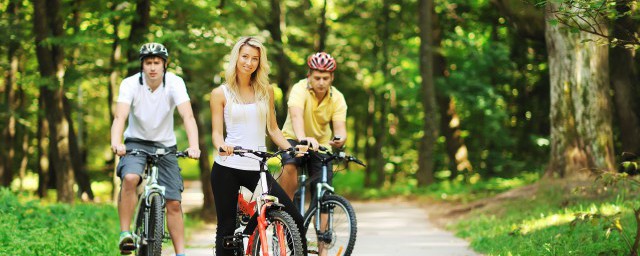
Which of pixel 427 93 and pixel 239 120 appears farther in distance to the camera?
pixel 427 93

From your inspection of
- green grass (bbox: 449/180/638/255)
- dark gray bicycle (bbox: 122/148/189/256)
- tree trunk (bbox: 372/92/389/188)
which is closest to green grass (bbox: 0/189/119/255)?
dark gray bicycle (bbox: 122/148/189/256)

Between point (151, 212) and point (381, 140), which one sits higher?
point (151, 212)

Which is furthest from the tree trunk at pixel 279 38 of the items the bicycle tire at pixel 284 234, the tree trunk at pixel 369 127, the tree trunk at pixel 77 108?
the bicycle tire at pixel 284 234

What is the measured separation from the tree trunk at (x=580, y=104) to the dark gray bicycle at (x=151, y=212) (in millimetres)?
7843

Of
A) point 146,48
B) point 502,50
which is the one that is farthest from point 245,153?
point 502,50

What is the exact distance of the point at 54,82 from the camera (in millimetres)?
16500

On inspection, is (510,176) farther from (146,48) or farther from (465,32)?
(146,48)

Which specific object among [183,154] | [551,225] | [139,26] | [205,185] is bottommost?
[205,185]

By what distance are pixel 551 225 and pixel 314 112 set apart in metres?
4.00

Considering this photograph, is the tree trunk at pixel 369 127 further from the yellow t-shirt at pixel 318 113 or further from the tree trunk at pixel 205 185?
the yellow t-shirt at pixel 318 113

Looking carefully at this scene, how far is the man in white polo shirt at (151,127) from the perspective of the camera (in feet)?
23.4

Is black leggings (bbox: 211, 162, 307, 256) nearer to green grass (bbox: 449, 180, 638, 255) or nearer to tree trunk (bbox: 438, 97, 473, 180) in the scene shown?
green grass (bbox: 449, 180, 638, 255)

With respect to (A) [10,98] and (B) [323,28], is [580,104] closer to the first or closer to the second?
(B) [323,28]

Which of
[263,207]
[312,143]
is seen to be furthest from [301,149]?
[263,207]
